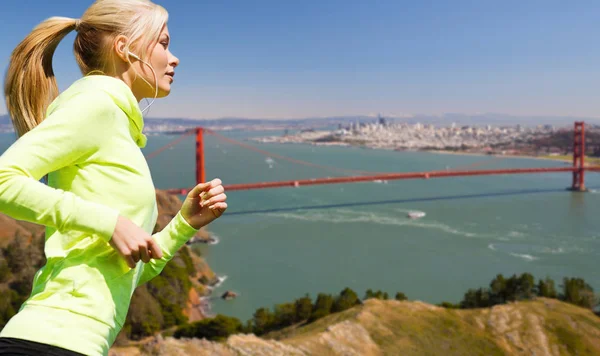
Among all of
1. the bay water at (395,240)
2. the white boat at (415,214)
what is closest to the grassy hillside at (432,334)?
the bay water at (395,240)

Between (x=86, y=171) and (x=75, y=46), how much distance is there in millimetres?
136

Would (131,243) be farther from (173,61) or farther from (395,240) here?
(395,240)

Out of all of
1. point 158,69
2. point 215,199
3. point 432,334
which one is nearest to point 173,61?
point 158,69

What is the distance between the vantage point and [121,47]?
451mm

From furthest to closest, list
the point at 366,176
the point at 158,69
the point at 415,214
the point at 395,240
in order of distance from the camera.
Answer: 1. the point at 366,176
2. the point at 415,214
3. the point at 395,240
4. the point at 158,69

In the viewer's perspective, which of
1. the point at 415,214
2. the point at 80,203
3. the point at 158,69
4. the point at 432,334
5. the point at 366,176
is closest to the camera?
the point at 80,203

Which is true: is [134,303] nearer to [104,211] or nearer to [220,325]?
[220,325]

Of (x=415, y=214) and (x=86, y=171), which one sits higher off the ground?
(x=86, y=171)

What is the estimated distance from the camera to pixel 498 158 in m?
31.3

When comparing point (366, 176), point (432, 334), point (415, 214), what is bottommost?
point (415, 214)

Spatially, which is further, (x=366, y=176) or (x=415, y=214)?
(x=366, y=176)

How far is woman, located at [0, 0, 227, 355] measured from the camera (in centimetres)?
37

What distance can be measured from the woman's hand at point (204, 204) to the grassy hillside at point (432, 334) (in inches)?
147

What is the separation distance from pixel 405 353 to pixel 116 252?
15.8 feet
